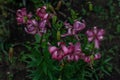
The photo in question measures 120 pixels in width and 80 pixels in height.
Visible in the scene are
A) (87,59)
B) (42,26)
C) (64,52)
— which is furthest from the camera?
(87,59)

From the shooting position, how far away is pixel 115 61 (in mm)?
3850

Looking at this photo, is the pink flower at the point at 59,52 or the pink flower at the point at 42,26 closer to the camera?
the pink flower at the point at 59,52

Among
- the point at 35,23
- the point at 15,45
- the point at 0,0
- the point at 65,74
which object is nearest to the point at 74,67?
the point at 65,74

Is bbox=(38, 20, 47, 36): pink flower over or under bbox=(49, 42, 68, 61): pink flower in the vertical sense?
over

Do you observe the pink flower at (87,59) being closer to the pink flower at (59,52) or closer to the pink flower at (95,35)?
the pink flower at (95,35)

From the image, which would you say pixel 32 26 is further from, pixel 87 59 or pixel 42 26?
pixel 87 59

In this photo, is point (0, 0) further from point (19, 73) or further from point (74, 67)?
point (74, 67)

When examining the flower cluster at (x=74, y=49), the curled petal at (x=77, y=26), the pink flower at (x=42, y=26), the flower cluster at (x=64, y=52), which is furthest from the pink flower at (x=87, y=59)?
the pink flower at (x=42, y=26)

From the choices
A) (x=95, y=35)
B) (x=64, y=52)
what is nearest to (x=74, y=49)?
(x=64, y=52)

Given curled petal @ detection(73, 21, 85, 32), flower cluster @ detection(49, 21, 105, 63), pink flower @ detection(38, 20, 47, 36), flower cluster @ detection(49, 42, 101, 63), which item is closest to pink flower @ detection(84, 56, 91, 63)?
flower cluster @ detection(49, 21, 105, 63)

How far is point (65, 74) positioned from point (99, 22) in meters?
1.04

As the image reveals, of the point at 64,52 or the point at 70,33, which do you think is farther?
the point at 70,33

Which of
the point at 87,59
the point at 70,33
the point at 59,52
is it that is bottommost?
the point at 87,59

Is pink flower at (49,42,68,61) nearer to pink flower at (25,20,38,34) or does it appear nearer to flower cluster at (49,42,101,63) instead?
flower cluster at (49,42,101,63)
